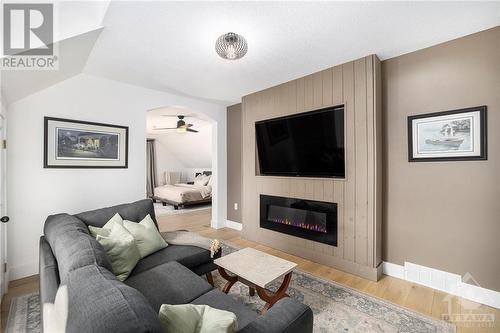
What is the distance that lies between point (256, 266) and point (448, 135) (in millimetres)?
2297

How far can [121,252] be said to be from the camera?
71.1 inches

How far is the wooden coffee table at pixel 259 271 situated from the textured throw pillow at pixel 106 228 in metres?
1.04

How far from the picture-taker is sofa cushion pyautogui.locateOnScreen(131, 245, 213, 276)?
2068 mm

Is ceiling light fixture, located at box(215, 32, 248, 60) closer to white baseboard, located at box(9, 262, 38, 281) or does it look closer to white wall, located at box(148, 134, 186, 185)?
white baseboard, located at box(9, 262, 38, 281)

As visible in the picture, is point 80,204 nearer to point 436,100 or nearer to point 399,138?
point 399,138

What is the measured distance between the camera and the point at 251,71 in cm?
296

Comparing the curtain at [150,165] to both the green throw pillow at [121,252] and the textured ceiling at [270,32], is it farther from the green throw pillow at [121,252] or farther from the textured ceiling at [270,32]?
the green throw pillow at [121,252]

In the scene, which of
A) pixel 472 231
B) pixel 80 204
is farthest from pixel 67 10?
pixel 472 231

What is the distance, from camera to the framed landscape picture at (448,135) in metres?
2.15

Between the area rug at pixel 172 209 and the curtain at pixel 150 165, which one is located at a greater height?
the curtain at pixel 150 165

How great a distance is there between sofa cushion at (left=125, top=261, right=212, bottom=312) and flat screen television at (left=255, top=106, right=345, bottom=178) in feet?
6.62
